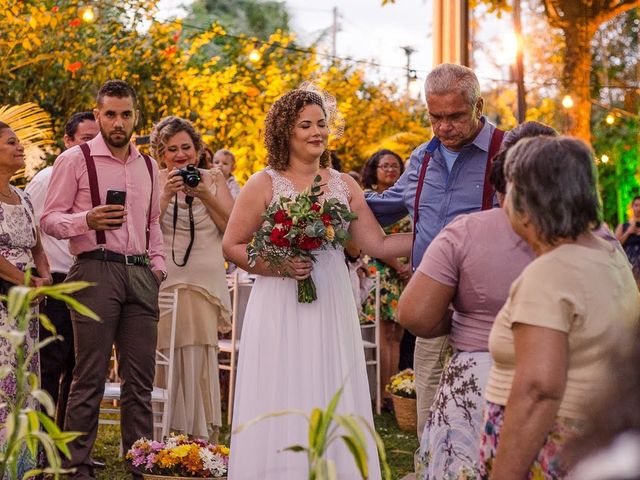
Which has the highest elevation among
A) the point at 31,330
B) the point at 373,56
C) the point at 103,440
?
the point at 373,56

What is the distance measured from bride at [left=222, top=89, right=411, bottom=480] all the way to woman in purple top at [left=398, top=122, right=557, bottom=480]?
1.39 metres

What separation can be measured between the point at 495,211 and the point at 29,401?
3027mm

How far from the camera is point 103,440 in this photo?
7.60 m

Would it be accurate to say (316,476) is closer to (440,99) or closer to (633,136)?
(440,99)

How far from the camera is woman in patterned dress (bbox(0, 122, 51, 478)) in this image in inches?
213

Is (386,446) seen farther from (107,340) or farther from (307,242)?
(307,242)

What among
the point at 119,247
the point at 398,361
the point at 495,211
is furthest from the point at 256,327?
the point at 398,361

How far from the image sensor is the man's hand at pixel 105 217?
5539 millimetres

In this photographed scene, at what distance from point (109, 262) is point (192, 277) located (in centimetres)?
110

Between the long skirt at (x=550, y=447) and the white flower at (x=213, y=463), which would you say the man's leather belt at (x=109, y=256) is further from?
the long skirt at (x=550, y=447)

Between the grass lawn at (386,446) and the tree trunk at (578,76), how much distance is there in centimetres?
720

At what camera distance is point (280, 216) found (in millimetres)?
4793

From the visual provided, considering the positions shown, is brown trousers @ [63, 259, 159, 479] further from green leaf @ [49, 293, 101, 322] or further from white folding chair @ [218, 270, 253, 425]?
green leaf @ [49, 293, 101, 322]


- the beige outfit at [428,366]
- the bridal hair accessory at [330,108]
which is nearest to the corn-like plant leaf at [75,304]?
the beige outfit at [428,366]
